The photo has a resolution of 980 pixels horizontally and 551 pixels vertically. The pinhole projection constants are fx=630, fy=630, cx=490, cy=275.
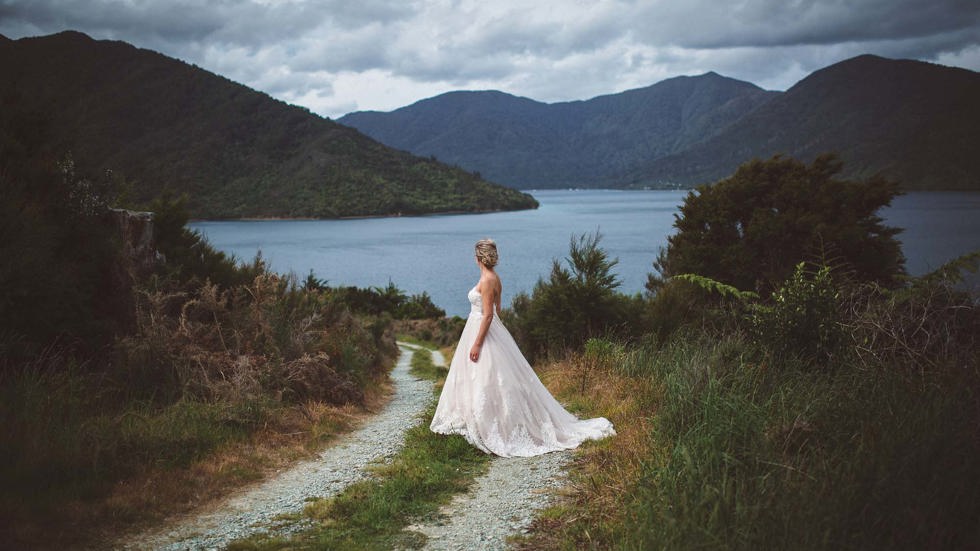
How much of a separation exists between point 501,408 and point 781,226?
60.4 ft

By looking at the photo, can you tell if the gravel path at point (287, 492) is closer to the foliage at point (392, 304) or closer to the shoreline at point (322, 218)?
the foliage at point (392, 304)

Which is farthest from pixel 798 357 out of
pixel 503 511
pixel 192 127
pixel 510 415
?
pixel 192 127

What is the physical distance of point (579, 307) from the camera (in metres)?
14.9

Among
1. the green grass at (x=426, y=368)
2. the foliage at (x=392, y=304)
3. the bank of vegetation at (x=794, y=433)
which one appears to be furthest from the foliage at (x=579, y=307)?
the foliage at (x=392, y=304)

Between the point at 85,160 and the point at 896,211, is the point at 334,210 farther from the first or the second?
the point at 85,160

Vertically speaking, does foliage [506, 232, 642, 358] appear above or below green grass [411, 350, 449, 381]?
above

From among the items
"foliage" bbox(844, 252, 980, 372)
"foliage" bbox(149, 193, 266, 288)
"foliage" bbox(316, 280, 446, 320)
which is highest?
"foliage" bbox(149, 193, 266, 288)

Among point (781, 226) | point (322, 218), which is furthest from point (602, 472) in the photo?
point (322, 218)

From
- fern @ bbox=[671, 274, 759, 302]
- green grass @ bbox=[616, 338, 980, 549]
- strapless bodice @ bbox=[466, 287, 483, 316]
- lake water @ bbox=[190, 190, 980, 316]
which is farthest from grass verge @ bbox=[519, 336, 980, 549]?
lake water @ bbox=[190, 190, 980, 316]

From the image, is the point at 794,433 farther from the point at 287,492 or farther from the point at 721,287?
the point at 721,287

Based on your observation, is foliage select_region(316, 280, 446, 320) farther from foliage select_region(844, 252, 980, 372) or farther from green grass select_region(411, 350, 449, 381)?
foliage select_region(844, 252, 980, 372)

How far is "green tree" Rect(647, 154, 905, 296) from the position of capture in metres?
21.2

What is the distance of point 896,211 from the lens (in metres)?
90.4

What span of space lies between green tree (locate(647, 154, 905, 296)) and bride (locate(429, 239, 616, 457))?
1599cm
